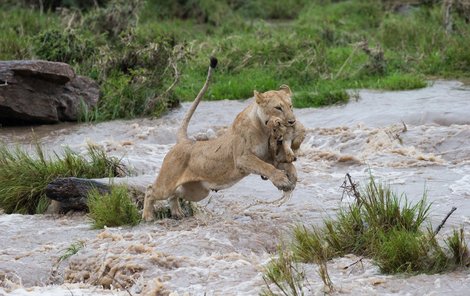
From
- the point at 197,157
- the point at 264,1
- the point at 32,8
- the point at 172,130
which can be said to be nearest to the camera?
the point at 197,157

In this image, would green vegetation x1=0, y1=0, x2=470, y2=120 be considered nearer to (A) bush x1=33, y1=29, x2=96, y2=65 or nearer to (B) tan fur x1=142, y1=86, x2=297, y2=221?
(A) bush x1=33, y1=29, x2=96, y2=65

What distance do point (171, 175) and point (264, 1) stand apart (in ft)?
56.2

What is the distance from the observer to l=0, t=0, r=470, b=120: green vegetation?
661 inches

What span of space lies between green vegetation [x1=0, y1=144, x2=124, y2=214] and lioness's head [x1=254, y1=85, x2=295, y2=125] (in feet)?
9.39

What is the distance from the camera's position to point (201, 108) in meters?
16.7

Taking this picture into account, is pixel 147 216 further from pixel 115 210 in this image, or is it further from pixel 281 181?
pixel 281 181

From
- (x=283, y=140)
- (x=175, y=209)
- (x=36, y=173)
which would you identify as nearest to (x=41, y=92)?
(x=36, y=173)

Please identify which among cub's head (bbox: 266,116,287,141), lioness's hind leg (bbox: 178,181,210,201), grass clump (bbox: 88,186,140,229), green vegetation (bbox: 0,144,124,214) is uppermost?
cub's head (bbox: 266,116,287,141)

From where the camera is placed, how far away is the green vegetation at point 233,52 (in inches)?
661

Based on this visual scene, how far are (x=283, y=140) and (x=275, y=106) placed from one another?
31 cm

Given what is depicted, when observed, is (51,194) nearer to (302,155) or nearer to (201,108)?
(302,155)

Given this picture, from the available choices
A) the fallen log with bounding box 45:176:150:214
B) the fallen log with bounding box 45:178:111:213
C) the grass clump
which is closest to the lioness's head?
the grass clump

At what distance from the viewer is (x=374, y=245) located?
8102 millimetres

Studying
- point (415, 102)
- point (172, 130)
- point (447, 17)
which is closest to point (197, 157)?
point (172, 130)
